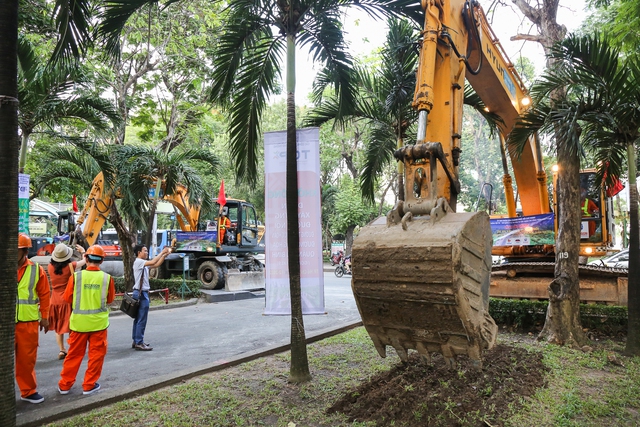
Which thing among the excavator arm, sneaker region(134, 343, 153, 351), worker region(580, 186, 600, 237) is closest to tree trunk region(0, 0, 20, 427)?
sneaker region(134, 343, 153, 351)

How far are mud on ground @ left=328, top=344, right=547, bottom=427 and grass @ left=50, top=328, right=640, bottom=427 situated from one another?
11cm

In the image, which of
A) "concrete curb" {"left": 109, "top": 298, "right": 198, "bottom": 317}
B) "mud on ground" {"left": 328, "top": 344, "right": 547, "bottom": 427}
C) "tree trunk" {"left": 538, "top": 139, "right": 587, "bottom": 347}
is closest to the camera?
"mud on ground" {"left": 328, "top": 344, "right": 547, "bottom": 427}

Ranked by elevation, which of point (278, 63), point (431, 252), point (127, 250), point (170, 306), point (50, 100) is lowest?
point (170, 306)

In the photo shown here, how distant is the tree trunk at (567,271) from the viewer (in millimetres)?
6961

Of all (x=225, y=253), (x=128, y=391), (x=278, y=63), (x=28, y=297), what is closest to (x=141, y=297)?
(x=28, y=297)

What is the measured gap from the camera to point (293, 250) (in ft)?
16.9

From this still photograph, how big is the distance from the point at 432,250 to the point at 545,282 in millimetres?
6354

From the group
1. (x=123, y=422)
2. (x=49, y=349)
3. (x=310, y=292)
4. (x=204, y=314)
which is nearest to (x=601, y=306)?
(x=310, y=292)

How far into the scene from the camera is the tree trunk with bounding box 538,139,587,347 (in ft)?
22.8

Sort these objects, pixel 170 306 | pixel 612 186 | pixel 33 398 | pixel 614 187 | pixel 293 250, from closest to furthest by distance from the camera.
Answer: pixel 33 398 < pixel 293 250 < pixel 612 186 < pixel 614 187 < pixel 170 306

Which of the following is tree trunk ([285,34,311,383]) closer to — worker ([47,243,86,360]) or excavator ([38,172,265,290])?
worker ([47,243,86,360])

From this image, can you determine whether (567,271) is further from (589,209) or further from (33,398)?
(33,398)

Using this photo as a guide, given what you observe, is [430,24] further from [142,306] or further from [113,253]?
[113,253]

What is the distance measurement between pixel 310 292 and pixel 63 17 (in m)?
3.64
